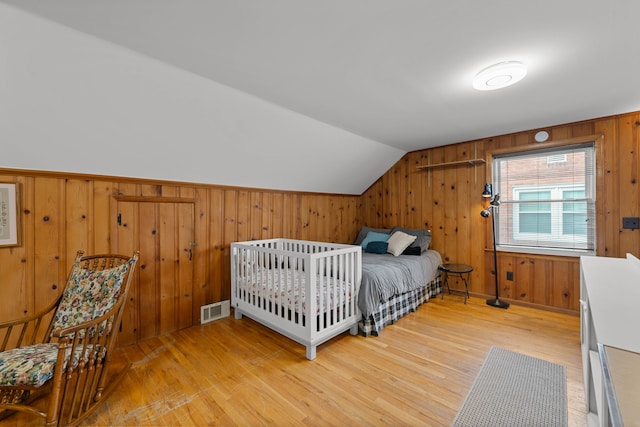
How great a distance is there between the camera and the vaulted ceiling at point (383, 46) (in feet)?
4.39

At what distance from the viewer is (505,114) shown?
9.41ft

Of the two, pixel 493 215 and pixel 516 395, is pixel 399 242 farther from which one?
pixel 516 395

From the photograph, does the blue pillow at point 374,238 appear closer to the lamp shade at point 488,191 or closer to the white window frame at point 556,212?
the lamp shade at point 488,191

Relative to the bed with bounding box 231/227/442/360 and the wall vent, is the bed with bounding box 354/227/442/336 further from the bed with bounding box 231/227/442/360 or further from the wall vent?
the wall vent

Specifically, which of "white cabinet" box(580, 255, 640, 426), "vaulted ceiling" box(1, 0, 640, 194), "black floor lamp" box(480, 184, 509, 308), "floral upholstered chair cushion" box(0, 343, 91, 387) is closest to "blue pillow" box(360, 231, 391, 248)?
"black floor lamp" box(480, 184, 509, 308)

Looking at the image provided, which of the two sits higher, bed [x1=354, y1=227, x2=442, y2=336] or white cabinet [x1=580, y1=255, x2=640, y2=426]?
white cabinet [x1=580, y1=255, x2=640, y2=426]

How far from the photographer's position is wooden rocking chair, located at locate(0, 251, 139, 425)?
1441 millimetres

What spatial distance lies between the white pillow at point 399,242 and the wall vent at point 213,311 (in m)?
2.31

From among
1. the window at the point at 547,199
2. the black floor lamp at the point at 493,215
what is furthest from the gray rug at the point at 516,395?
the window at the point at 547,199

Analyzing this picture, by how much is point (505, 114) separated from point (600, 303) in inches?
87.0

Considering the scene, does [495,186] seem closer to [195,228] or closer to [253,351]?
[253,351]

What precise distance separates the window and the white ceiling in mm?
775

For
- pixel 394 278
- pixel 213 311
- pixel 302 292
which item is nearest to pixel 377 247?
pixel 394 278

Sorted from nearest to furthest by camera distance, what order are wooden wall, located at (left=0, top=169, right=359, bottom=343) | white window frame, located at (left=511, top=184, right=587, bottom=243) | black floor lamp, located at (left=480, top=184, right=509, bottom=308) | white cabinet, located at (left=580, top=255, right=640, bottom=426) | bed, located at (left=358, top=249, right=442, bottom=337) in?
white cabinet, located at (left=580, top=255, right=640, bottom=426)
wooden wall, located at (left=0, top=169, right=359, bottom=343)
bed, located at (left=358, top=249, right=442, bottom=337)
white window frame, located at (left=511, top=184, right=587, bottom=243)
black floor lamp, located at (left=480, top=184, right=509, bottom=308)
